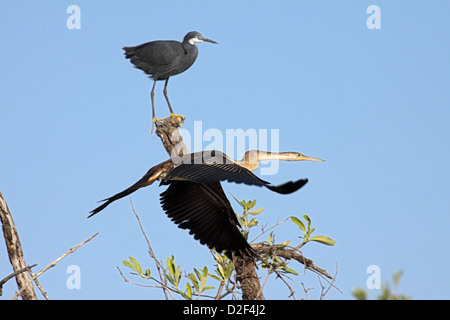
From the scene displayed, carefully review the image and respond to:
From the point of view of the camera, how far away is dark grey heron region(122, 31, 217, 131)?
6.70 meters

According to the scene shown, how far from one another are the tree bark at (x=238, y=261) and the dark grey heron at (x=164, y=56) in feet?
1.32

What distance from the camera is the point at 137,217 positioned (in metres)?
4.30

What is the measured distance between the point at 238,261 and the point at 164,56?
2812mm

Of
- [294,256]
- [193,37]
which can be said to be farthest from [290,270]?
[193,37]

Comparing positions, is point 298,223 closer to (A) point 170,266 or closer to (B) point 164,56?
(A) point 170,266

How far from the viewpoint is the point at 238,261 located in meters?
4.91

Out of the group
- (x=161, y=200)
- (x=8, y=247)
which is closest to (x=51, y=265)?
(x=8, y=247)

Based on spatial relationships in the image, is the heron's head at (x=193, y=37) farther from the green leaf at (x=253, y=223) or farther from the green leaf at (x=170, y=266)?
the green leaf at (x=170, y=266)

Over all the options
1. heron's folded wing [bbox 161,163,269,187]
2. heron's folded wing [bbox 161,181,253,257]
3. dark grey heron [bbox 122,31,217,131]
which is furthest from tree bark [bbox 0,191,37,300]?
dark grey heron [bbox 122,31,217,131]

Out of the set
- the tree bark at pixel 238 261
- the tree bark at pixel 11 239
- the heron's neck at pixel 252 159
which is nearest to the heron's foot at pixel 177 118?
the tree bark at pixel 238 261

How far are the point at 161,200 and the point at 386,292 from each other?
3347 mm

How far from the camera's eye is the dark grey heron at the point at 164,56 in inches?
264

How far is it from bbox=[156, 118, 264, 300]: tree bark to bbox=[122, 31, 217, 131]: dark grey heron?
1.32 feet
